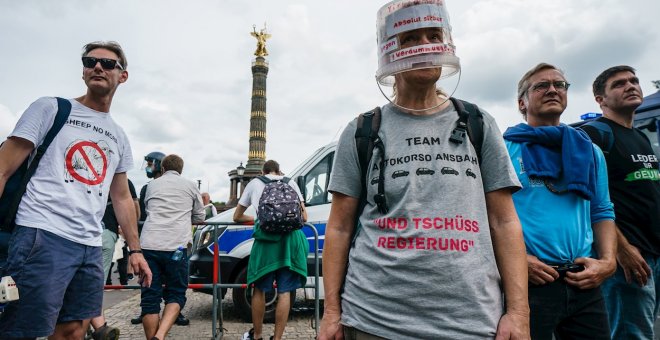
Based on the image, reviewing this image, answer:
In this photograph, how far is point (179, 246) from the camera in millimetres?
4223

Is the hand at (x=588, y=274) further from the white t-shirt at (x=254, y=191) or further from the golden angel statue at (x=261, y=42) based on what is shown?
the golden angel statue at (x=261, y=42)

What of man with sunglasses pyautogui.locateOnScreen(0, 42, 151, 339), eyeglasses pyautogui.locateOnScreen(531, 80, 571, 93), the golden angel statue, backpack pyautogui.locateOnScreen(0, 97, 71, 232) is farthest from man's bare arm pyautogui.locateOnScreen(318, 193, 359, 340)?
the golden angel statue

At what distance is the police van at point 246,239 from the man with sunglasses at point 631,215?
3360 millimetres

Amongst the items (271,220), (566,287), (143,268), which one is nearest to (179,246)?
(271,220)

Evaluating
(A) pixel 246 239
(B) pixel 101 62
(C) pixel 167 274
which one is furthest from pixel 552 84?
(A) pixel 246 239

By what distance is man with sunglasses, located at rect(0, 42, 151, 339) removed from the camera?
2115mm

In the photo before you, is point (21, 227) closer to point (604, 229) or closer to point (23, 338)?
point (23, 338)

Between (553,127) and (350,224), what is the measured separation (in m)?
1.20

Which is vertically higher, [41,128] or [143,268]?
[41,128]

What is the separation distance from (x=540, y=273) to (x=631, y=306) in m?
1.02

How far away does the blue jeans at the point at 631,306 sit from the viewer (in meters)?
2.46

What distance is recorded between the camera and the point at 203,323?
219 inches

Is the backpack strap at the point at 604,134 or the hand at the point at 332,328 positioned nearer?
the hand at the point at 332,328

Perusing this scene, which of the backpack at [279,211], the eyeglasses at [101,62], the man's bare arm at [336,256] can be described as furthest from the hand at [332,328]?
the backpack at [279,211]
